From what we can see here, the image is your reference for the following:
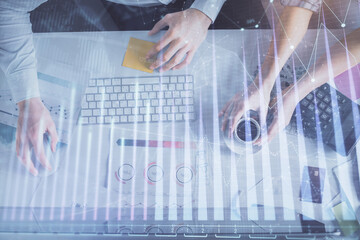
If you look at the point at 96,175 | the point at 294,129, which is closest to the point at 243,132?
the point at 294,129

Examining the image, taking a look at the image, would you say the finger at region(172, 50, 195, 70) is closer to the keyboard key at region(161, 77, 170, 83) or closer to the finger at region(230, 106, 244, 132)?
the keyboard key at region(161, 77, 170, 83)

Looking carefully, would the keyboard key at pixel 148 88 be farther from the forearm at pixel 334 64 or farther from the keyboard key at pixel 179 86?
the forearm at pixel 334 64

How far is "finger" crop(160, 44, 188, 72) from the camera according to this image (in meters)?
0.61

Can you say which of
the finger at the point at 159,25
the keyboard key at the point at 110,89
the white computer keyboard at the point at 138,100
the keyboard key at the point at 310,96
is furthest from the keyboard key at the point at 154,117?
the keyboard key at the point at 310,96

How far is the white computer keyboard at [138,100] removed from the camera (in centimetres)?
57

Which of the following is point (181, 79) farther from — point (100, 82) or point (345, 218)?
point (345, 218)

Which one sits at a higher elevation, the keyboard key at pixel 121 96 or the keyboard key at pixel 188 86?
the keyboard key at pixel 188 86

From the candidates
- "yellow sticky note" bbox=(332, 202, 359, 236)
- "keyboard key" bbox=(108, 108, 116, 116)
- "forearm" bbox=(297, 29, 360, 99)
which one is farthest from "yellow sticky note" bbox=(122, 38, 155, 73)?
"yellow sticky note" bbox=(332, 202, 359, 236)

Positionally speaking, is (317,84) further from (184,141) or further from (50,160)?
(50,160)

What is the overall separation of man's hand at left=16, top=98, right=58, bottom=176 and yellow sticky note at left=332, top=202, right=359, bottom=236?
59 cm

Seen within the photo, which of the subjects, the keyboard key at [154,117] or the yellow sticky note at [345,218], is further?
the keyboard key at [154,117]

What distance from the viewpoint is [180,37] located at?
617 mm

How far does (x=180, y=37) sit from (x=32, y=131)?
395mm

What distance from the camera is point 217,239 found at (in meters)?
0.41
